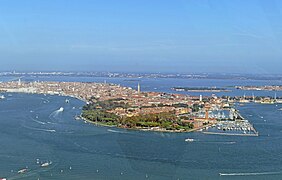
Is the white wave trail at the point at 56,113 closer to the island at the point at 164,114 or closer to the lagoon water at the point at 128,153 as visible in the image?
the island at the point at 164,114

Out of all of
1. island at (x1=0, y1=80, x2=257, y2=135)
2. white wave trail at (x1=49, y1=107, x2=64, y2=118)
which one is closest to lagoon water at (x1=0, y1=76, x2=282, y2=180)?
island at (x1=0, y1=80, x2=257, y2=135)

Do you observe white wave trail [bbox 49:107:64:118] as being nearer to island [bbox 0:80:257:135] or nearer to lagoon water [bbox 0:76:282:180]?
island [bbox 0:80:257:135]

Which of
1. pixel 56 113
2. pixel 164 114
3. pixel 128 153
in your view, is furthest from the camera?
pixel 56 113

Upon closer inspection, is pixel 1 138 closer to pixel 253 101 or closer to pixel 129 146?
pixel 129 146

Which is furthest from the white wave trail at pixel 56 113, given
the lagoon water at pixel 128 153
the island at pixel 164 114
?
the lagoon water at pixel 128 153

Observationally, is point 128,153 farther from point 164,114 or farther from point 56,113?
point 56,113

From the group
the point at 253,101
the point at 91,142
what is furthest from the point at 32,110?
the point at 253,101

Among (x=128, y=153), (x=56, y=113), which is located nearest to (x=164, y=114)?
(x=56, y=113)

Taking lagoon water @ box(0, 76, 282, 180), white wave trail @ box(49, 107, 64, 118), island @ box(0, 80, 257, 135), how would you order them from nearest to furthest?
lagoon water @ box(0, 76, 282, 180) < island @ box(0, 80, 257, 135) < white wave trail @ box(49, 107, 64, 118)
